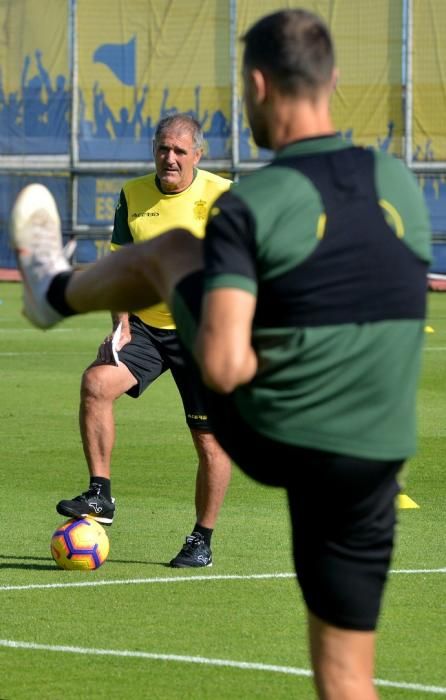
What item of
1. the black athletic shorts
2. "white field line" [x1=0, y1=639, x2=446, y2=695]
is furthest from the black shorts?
the black athletic shorts

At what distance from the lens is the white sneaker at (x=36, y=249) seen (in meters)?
4.63

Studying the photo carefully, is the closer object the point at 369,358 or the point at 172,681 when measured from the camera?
the point at 369,358

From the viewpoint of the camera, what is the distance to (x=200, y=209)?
31.9 feet

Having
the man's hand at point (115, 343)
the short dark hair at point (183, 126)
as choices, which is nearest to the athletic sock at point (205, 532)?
the man's hand at point (115, 343)

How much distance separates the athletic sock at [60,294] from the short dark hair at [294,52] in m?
0.89

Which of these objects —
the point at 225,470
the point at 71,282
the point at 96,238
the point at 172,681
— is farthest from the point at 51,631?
the point at 96,238

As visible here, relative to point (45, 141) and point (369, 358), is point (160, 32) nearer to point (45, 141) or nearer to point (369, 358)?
point (45, 141)

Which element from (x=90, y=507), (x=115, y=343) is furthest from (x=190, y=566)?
(x=115, y=343)

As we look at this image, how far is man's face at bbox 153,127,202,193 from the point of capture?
932 cm

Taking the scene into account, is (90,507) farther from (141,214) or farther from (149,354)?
(141,214)

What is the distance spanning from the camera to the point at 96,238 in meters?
38.0

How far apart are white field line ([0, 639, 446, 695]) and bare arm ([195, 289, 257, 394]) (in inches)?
107

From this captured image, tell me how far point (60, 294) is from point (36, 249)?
8.4 inches

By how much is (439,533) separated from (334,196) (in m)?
6.04
